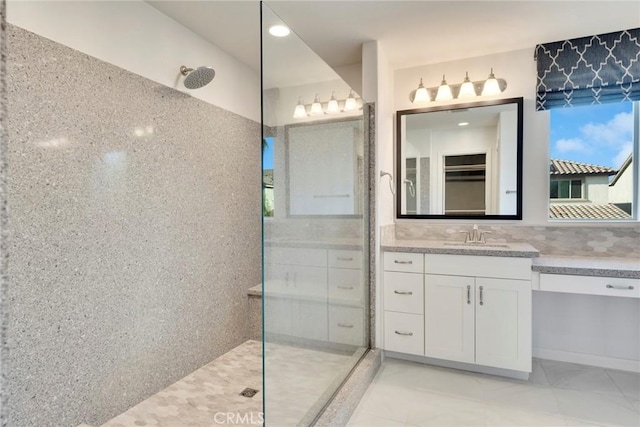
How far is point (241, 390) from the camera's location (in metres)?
2.16

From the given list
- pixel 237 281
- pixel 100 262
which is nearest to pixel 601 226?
pixel 237 281

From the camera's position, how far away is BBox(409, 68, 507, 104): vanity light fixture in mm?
2668

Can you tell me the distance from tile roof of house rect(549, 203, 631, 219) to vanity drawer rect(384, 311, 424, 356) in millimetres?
1332

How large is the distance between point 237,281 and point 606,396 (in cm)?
265

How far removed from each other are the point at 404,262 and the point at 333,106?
126 centimetres

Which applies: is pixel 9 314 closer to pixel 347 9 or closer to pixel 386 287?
pixel 386 287

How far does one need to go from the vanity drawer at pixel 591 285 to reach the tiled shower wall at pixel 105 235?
2.32 meters

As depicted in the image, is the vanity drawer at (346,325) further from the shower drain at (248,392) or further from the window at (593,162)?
the window at (593,162)

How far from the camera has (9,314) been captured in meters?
1.41

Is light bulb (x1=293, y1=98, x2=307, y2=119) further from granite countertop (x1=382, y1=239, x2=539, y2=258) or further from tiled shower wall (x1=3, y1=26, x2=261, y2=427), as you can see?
granite countertop (x1=382, y1=239, x2=539, y2=258)

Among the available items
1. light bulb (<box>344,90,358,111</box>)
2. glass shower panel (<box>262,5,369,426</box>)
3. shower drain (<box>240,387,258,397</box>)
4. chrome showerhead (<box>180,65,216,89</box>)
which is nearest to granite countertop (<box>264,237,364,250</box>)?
glass shower panel (<box>262,5,369,426</box>)

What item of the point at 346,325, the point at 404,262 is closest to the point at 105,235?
the point at 346,325

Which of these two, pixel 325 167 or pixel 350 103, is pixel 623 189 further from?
pixel 325 167

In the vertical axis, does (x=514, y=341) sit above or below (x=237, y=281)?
below
